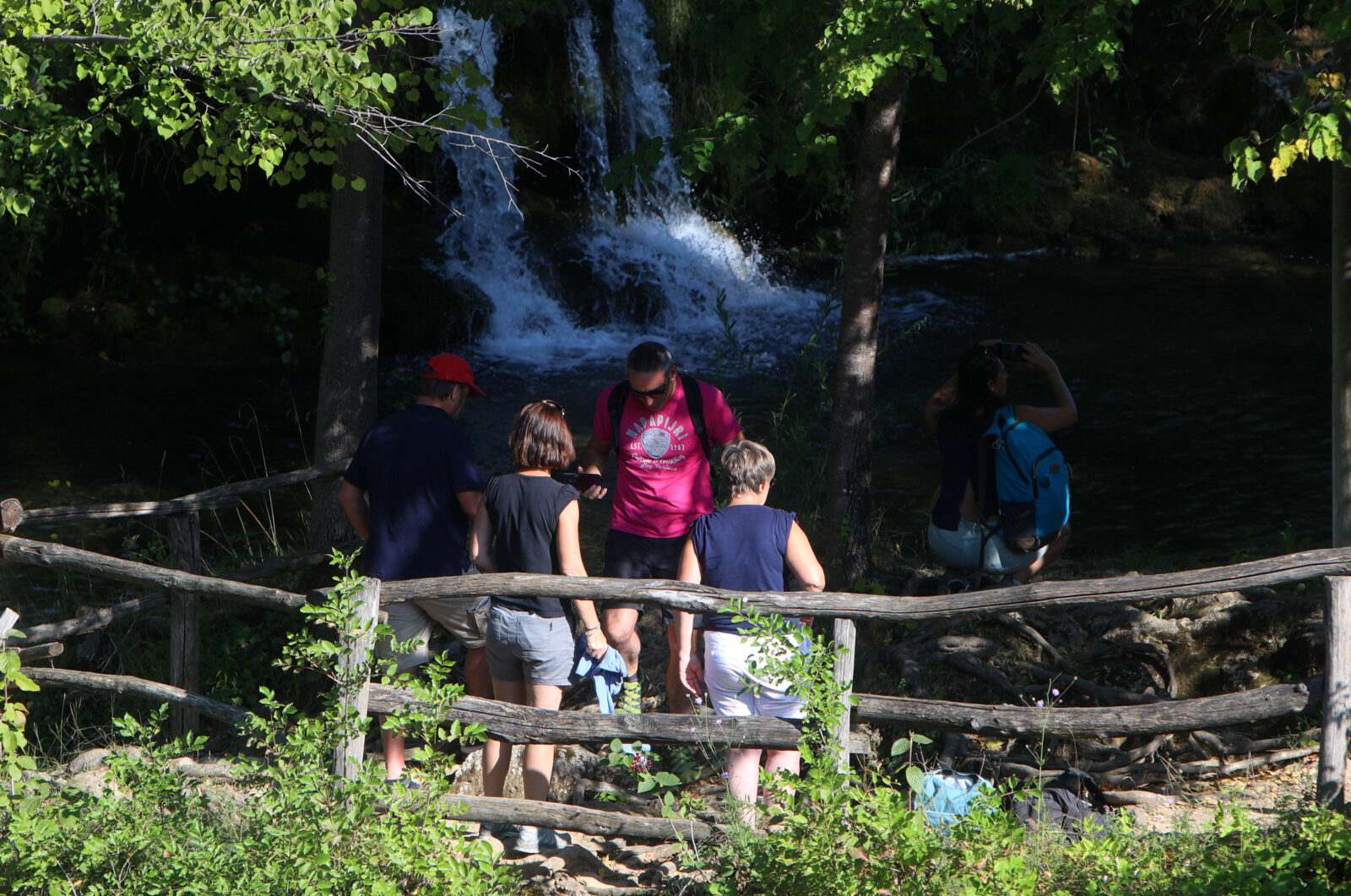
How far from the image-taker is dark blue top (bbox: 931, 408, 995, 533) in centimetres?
606

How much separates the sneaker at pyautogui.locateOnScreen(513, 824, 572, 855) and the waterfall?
385 inches

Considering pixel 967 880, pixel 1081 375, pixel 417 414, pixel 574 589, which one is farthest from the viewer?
pixel 1081 375

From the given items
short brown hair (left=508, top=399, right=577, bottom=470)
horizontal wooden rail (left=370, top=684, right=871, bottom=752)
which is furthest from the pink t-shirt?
horizontal wooden rail (left=370, top=684, right=871, bottom=752)

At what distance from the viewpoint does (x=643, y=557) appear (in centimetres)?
536

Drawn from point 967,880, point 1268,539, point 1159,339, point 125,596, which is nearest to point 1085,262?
point 1159,339

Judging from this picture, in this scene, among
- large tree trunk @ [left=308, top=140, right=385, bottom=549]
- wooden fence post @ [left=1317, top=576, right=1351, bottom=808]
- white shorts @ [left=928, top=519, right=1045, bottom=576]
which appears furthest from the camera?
large tree trunk @ [left=308, top=140, right=385, bottom=549]

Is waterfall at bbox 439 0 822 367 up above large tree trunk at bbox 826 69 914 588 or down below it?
above

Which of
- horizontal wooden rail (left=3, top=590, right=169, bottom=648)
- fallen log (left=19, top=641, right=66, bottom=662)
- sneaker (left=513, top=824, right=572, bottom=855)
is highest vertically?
horizontal wooden rail (left=3, top=590, right=169, bottom=648)

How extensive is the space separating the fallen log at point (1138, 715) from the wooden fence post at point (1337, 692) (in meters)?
0.09

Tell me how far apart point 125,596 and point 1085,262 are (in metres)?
16.2

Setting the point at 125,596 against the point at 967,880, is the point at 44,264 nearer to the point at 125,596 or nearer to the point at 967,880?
the point at 125,596

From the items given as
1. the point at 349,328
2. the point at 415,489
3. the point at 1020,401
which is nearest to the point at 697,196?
the point at 1020,401

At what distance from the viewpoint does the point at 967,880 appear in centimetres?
359

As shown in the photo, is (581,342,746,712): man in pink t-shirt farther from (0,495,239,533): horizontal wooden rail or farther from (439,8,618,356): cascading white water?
(439,8,618,356): cascading white water
